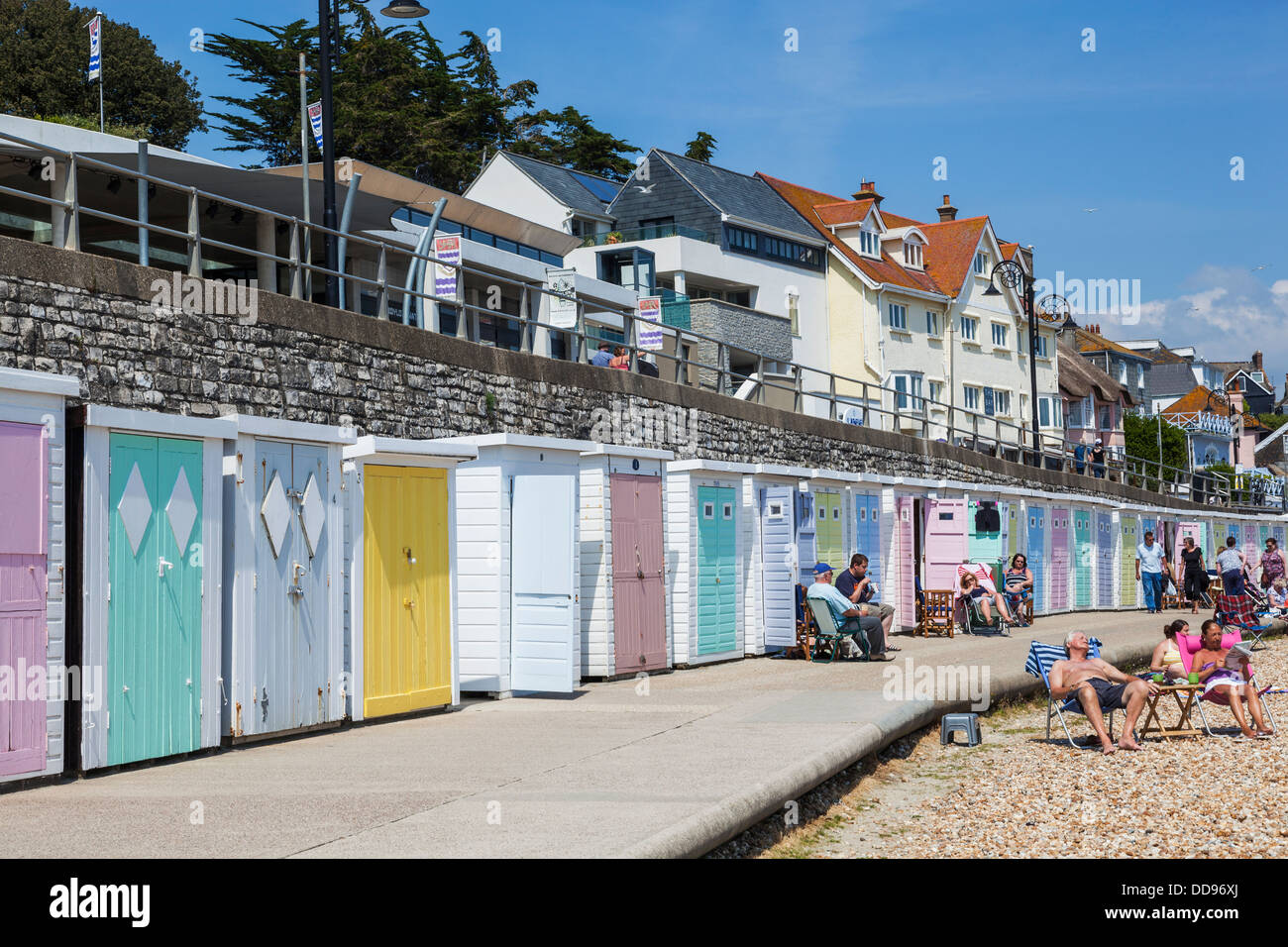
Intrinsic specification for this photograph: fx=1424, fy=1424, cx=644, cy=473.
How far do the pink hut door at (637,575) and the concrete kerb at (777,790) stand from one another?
352 cm

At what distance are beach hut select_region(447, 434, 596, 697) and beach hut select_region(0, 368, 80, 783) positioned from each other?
4.65 m

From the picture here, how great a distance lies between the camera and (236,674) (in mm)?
9586

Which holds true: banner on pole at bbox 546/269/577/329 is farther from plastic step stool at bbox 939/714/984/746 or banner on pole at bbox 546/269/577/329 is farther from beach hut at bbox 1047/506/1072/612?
beach hut at bbox 1047/506/1072/612

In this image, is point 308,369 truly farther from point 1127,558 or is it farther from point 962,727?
point 1127,558

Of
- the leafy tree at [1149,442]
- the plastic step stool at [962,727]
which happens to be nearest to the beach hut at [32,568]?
the plastic step stool at [962,727]

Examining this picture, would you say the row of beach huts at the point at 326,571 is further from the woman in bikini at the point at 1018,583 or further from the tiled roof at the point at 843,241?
the tiled roof at the point at 843,241

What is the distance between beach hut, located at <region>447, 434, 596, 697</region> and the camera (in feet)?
41.4

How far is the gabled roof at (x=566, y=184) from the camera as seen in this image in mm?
43250

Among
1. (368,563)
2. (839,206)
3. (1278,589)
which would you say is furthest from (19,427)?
(839,206)

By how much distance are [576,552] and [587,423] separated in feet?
14.6

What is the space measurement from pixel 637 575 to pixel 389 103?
3688cm
